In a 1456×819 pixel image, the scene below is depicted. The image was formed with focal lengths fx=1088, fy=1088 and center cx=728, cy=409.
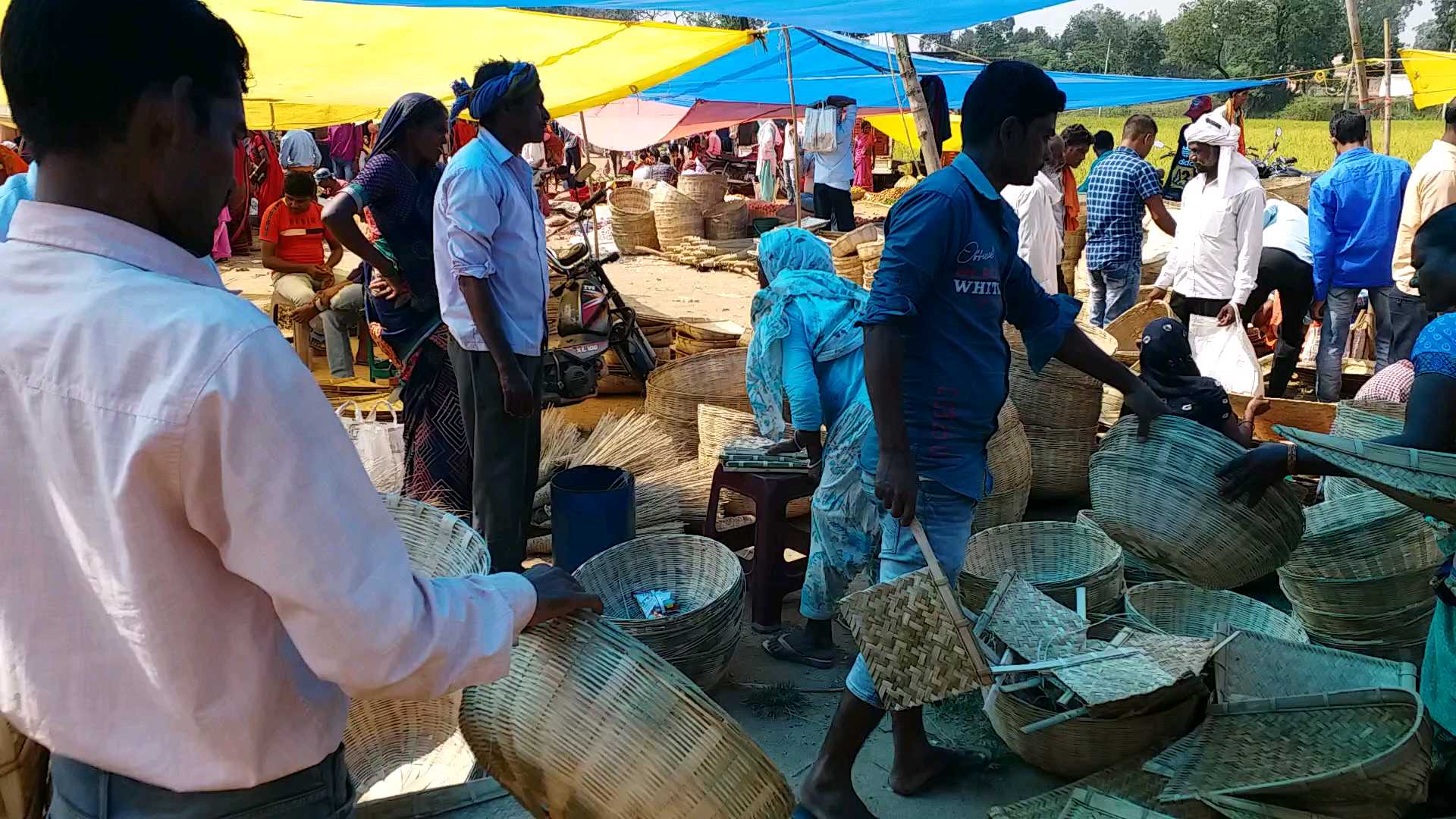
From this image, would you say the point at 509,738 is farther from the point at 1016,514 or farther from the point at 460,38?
the point at 460,38

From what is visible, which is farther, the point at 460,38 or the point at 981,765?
the point at 460,38

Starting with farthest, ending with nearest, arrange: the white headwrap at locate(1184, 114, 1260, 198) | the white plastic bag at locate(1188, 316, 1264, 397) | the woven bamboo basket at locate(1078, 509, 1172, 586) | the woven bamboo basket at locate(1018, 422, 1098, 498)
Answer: the white headwrap at locate(1184, 114, 1260, 198) → the white plastic bag at locate(1188, 316, 1264, 397) → the woven bamboo basket at locate(1018, 422, 1098, 498) → the woven bamboo basket at locate(1078, 509, 1172, 586)

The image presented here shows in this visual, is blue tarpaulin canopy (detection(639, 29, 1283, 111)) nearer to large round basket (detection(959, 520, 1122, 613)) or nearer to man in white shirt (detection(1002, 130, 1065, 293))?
man in white shirt (detection(1002, 130, 1065, 293))

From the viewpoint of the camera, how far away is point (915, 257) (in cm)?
237

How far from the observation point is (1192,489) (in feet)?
9.22

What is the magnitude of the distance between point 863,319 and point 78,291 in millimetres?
1657

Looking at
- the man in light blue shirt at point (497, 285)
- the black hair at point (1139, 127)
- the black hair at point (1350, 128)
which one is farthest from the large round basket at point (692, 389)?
the black hair at point (1350, 128)

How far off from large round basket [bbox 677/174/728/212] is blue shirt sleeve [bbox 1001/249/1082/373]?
1075 centimetres

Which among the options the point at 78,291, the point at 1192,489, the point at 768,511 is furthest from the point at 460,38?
the point at 78,291

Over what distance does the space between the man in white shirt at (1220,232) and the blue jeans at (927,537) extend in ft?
12.5

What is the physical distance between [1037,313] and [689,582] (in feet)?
5.06

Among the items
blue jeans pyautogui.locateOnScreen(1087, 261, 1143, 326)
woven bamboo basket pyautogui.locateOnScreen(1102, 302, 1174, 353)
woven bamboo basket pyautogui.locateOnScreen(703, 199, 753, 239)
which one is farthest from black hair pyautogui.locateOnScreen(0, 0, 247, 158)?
woven bamboo basket pyautogui.locateOnScreen(703, 199, 753, 239)

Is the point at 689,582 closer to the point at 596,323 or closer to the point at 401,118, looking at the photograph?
the point at 401,118

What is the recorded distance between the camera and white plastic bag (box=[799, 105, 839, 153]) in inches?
373
